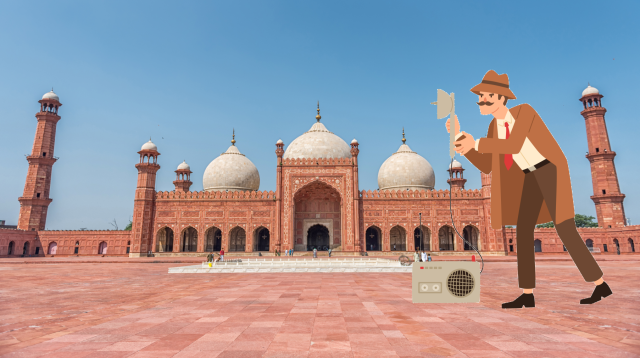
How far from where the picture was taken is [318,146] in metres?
26.9

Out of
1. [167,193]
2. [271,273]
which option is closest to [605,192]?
[271,273]

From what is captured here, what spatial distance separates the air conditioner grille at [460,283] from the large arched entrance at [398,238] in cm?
2310

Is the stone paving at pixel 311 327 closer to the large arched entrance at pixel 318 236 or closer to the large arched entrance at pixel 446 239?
the large arched entrance at pixel 446 239

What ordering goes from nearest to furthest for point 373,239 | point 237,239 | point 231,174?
point 237,239 → point 373,239 → point 231,174

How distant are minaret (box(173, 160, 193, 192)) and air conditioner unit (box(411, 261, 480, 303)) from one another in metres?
30.5

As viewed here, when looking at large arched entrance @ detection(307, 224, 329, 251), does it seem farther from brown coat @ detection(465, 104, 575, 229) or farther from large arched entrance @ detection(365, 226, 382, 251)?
brown coat @ detection(465, 104, 575, 229)

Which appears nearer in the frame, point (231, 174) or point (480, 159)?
point (480, 159)

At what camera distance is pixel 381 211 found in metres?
23.8

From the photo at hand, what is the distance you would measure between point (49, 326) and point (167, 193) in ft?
71.2

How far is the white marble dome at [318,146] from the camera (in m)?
26.6

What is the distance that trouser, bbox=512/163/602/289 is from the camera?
7.30 ft

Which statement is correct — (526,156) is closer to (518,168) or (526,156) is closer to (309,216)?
(518,168)

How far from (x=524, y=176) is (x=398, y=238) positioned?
80.3ft

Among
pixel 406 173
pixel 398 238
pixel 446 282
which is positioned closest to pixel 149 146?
pixel 398 238
